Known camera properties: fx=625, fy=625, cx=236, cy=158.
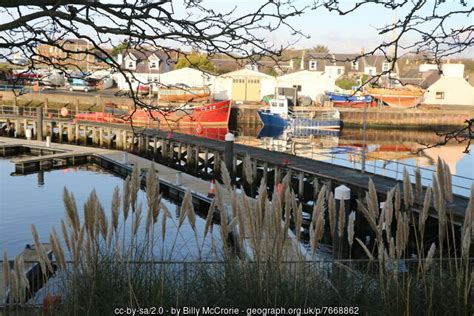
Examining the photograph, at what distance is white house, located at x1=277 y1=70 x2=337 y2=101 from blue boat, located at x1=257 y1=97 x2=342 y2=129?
1074cm

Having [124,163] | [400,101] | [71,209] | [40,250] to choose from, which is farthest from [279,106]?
[40,250]

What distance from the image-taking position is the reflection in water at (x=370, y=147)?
3030 centimetres

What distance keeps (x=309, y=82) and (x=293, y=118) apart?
1436 centimetres

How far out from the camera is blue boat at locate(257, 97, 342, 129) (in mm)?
50375

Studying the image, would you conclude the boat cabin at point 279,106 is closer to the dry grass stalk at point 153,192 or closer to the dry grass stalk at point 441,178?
the dry grass stalk at point 441,178

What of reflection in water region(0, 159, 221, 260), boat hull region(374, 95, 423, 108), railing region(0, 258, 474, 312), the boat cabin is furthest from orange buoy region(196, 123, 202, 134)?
railing region(0, 258, 474, 312)

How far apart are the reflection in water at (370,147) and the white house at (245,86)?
9.92 m

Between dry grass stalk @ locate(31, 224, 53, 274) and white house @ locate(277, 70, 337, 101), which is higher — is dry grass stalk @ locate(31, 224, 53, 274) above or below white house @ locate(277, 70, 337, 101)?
below

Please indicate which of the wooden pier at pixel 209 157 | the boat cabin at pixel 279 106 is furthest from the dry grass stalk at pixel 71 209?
the boat cabin at pixel 279 106

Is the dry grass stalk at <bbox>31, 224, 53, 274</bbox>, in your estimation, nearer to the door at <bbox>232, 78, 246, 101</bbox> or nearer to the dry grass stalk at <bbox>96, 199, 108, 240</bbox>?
the dry grass stalk at <bbox>96, 199, 108, 240</bbox>

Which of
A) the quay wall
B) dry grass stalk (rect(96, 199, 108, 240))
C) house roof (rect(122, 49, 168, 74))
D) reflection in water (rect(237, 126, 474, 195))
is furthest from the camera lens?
the quay wall

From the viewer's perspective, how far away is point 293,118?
169 feet

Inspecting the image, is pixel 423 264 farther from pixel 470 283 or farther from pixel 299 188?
pixel 299 188

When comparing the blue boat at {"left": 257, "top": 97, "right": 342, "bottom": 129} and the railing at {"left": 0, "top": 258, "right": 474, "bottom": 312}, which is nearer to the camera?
the railing at {"left": 0, "top": 258, "right": 474, "bottom": 312}
